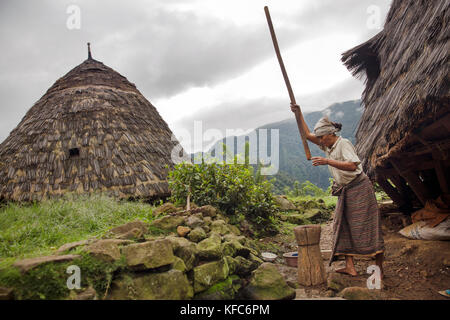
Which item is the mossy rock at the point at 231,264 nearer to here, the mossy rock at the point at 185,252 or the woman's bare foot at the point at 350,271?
the mossy rock at the point at 185,252

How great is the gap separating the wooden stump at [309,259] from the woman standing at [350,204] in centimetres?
27

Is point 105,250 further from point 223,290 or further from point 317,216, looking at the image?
point 317,216

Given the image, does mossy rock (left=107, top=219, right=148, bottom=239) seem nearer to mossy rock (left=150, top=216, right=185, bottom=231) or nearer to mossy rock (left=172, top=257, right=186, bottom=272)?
mossy rock (left=150, top=216, right=185, bottom=231)

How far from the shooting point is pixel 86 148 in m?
6.21

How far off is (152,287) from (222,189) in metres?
2.99

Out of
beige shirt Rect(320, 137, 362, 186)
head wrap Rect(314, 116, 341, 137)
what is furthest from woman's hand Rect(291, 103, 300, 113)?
beige shirt Rect(320, 137, 362, 186)

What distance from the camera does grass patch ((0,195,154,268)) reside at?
99.7 inches

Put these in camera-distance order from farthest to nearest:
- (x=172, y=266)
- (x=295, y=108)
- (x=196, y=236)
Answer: (x=295, y=108)
(x=196, y=236)
(x=172, y=266)

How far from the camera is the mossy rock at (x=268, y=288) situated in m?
2.18

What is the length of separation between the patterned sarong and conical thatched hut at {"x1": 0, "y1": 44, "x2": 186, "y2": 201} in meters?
4.09

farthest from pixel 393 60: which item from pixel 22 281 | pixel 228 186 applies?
pixel 22 281

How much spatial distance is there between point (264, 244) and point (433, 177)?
3.35m

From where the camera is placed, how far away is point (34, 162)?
6.04 meters

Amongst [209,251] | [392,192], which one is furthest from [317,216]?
[209,251]
